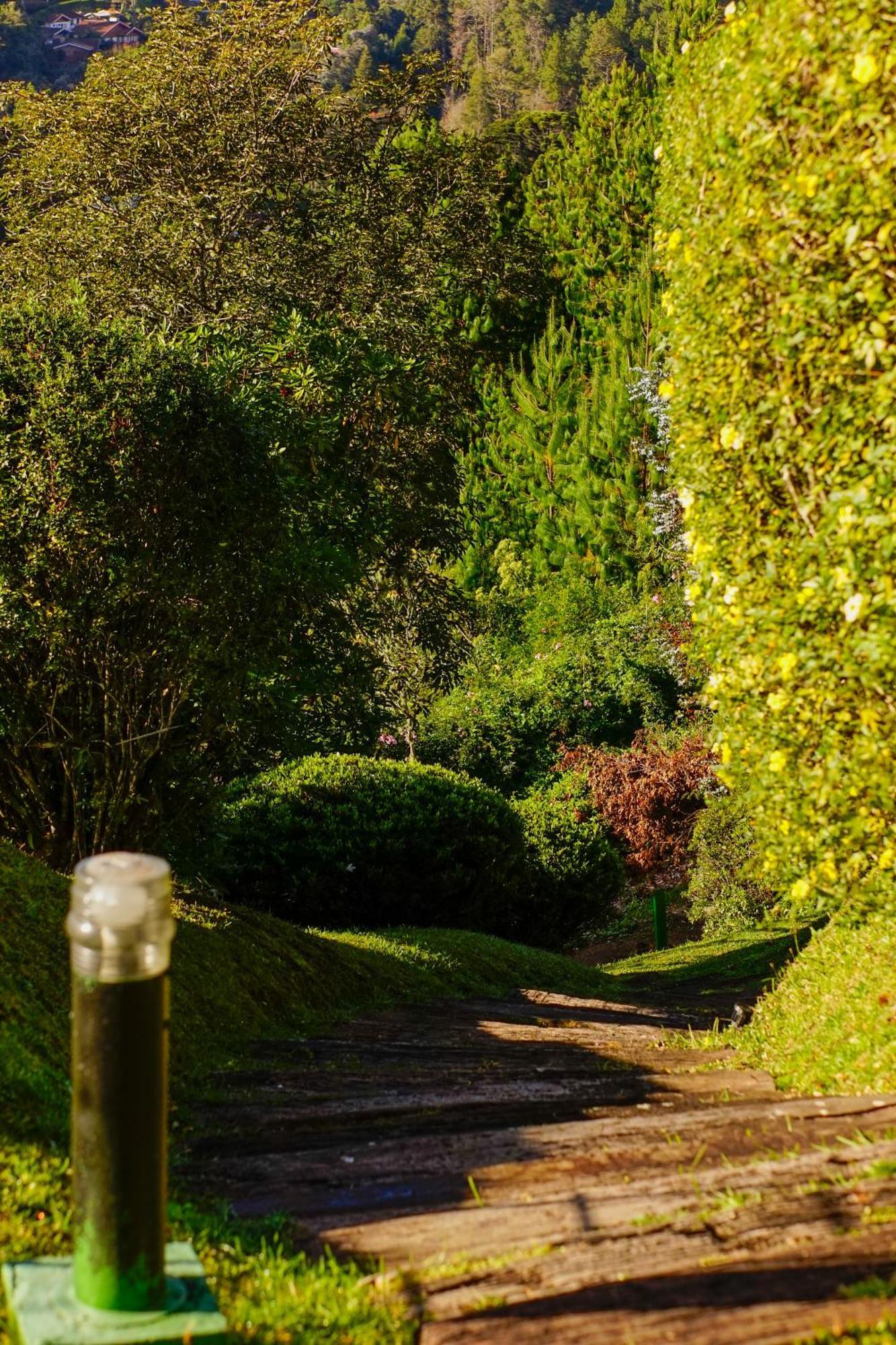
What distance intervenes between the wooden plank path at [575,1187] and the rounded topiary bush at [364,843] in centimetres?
476

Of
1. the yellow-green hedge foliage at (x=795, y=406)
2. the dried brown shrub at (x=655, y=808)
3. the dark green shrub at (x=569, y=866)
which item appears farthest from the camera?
the dried brown shrub at (x=655, y=808)

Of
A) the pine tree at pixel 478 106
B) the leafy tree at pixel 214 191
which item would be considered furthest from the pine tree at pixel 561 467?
the pine tree at pixel 478 106

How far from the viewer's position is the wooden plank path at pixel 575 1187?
89.7 inches

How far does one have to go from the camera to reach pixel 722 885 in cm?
1428

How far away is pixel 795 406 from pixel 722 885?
10.6 meters

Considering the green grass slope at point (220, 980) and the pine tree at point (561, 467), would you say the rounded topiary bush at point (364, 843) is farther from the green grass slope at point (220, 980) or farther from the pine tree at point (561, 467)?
the pine tree at point (561, 467)

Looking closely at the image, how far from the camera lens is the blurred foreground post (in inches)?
89.6

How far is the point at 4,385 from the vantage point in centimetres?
687

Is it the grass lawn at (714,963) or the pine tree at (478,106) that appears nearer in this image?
the grass lawn at (714,963)

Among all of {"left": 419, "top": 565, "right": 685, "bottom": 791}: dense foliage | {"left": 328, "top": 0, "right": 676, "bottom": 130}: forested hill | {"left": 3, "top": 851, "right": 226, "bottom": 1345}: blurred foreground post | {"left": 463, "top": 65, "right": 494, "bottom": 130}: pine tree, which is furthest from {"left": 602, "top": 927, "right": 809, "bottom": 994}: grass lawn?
{"left": 463, "top": 65, "right": 494, "bottom": 130}: pine tree

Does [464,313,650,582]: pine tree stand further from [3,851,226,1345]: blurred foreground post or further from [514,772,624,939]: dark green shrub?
[3,851,226,1345]: blurred foreground post

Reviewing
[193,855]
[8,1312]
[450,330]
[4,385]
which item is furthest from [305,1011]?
[450,330]

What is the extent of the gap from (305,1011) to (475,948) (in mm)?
3167

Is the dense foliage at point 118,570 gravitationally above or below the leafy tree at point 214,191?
below
